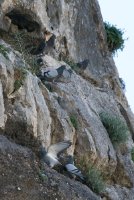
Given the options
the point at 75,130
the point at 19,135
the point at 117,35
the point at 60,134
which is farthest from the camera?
the point at 117,35

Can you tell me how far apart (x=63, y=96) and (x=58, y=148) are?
3.26 m

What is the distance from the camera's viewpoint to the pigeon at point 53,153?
10.8 metres

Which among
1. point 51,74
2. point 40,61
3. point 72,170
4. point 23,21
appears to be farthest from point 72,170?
point 23,21

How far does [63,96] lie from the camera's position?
14695 mm

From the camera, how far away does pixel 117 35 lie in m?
22.8

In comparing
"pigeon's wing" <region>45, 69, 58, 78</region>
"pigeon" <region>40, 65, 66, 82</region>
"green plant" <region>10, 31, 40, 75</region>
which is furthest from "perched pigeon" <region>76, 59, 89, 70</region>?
"pigeon's wing" <region>45, 69, 58, 78</region>

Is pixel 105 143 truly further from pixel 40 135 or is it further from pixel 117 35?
pixel 117 35

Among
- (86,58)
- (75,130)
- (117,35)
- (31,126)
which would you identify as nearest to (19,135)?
(31,126)

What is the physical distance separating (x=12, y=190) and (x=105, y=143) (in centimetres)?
579

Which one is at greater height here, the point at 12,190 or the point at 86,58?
the point at 86,58

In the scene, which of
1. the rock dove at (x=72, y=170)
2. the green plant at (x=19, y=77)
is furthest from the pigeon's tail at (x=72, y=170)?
the green plant at (x=19, y=77)

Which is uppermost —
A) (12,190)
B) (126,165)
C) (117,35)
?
(117,35)

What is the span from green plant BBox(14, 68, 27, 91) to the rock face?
21 mm

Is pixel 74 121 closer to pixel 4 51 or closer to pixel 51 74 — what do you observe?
pixel 51 74
